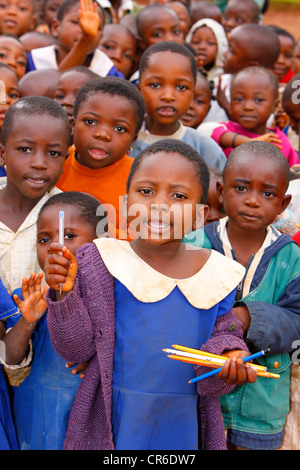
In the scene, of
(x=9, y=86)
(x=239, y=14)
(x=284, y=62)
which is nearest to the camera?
(x=9, y=86)

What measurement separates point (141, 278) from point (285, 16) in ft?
44.1

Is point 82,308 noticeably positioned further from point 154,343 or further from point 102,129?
point 102,129

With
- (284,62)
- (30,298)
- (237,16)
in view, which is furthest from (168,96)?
(237,16)

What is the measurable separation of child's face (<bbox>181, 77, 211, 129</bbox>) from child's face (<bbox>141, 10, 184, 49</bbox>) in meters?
0.64

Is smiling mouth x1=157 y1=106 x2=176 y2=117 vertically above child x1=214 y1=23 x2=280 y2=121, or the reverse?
child x1=214 y1=23 x2=280 y2=121

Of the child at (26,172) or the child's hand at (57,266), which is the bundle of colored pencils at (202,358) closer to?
the child's hand at (57,266)

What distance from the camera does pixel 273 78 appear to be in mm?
3834

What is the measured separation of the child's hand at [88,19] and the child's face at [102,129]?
50.4 inches

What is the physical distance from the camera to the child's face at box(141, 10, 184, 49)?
4.51m

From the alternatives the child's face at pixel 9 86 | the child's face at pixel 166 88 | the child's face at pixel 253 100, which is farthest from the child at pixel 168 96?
the child's face at pixel 9 86

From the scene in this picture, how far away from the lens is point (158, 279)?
177cm

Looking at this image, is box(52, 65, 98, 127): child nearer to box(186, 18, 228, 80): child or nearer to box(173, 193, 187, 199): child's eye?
box(173, 193, 187, 199): child's eye

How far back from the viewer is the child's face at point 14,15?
488cm

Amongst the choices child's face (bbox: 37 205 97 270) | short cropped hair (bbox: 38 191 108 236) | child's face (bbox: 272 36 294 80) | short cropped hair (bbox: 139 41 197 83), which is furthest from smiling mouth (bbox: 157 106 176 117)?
child's face (bbox: 272 36 294 80)
